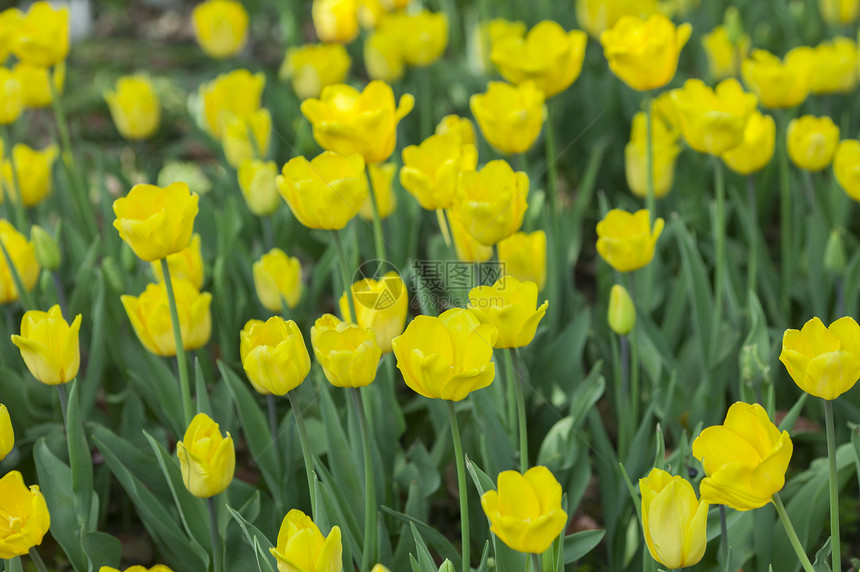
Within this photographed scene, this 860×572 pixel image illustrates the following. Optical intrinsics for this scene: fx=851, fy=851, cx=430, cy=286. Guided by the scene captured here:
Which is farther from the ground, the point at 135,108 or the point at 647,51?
the point at 647,51

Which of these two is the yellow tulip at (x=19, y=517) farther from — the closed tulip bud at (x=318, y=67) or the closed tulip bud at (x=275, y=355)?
the closed tulip bud at (x=318, y=67)

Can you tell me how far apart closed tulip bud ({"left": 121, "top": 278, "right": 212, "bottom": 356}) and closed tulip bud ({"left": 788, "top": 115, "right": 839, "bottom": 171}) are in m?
1.27

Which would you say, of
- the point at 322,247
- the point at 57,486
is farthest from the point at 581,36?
the point at 57,486

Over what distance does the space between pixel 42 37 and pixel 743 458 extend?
1.74 m

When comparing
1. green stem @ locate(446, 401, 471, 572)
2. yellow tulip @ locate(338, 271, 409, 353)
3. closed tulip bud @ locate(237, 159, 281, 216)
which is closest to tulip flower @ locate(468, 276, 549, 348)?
green stem @ locate(446, 401, 471, 572)

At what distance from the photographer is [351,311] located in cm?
139

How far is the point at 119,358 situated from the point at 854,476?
1571 millimetres

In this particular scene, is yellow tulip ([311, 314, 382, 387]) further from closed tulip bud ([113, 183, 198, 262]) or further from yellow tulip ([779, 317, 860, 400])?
yellow tulip ([779, 317, 860, 400])

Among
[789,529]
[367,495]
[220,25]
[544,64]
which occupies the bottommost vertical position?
[367,495]

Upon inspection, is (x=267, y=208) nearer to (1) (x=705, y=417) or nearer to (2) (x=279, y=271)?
(2) (x=279, y=271)

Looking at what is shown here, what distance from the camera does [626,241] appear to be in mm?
1425

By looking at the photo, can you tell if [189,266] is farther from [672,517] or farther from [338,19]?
[338,19]

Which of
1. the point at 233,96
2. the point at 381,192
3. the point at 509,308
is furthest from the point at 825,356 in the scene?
the point at 233,96

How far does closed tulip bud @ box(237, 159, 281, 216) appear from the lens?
6.05ft
